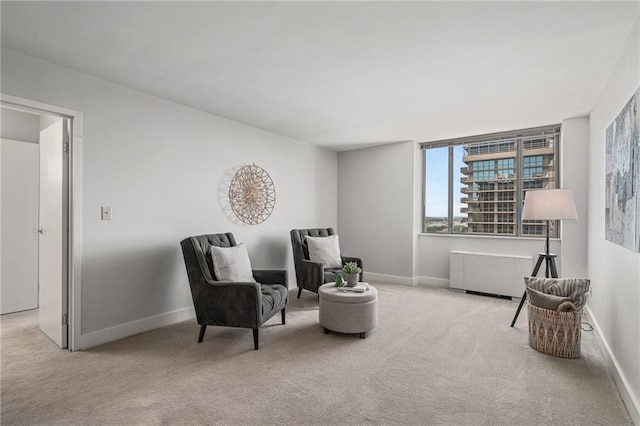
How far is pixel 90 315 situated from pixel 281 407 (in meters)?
2.01

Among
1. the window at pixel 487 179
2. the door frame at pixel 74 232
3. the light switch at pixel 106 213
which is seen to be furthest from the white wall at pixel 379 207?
the door frame at pixel 74 232

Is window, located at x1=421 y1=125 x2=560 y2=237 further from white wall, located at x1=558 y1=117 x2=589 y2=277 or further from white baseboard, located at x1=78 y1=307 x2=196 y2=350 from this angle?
white baseboard, located at x1=78 y1=307 x2=196 y2=350

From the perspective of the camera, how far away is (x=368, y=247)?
575 cm

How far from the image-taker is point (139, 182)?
322cm

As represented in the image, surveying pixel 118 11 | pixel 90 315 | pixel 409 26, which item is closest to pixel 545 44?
pixel 409 26

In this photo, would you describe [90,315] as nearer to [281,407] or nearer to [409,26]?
[281,407]

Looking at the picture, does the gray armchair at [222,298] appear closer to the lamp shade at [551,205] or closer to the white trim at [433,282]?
the lamp shade at [551,205]

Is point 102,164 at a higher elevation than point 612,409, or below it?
higher

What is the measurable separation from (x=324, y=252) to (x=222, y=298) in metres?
1.86

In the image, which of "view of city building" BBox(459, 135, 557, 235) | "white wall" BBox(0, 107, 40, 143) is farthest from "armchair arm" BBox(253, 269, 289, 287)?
"white wall" BBox(0, 107, 40, 143)

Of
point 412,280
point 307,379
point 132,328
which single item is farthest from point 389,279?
point 132,328

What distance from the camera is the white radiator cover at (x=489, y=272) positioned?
14.5 feet

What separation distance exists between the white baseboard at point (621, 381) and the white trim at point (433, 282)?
224 cm

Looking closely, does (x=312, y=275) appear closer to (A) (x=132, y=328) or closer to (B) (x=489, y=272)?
(A) (x=132, y=328)
